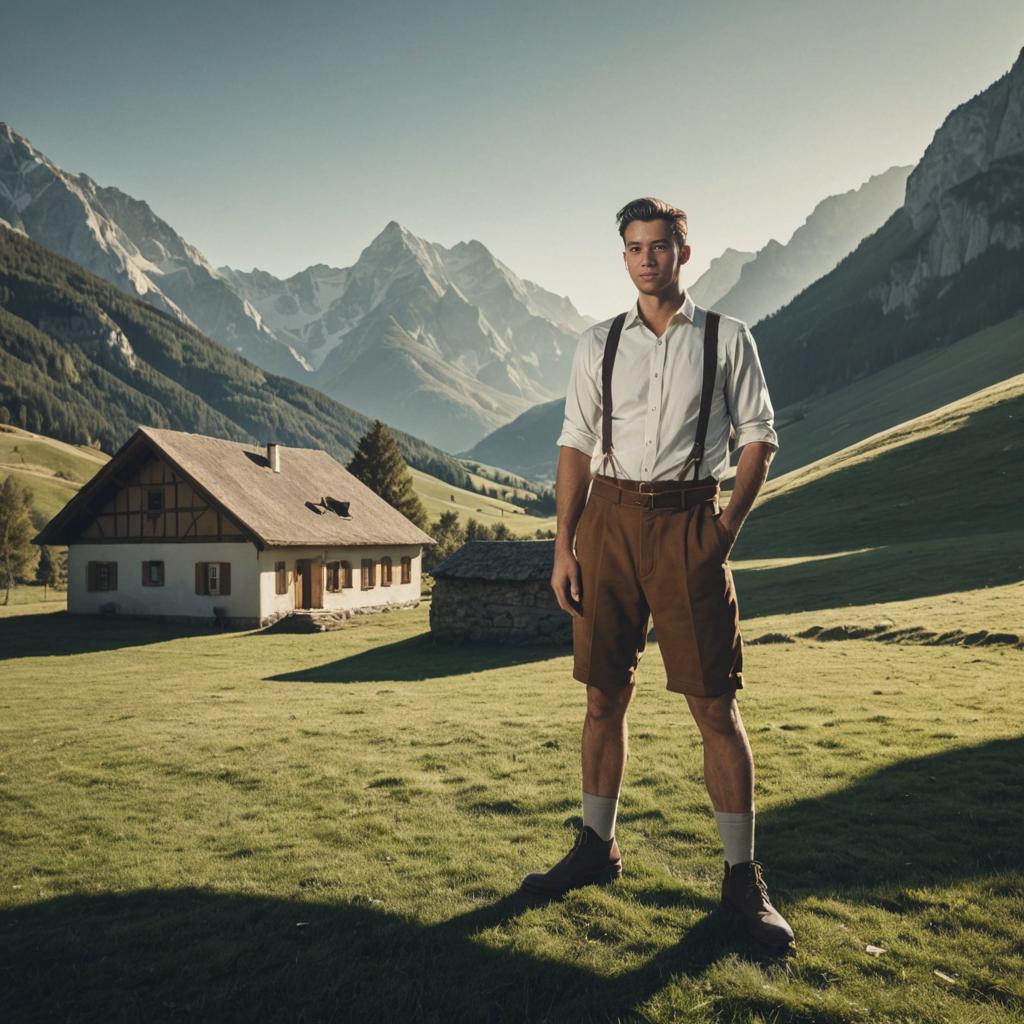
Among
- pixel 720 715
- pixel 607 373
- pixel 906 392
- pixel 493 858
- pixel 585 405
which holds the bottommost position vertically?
pixel 493 858

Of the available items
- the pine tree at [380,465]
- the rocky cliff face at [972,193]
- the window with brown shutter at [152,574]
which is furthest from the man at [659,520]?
the rocky cliff face at [972,193]

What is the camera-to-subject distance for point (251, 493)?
36.2 metres

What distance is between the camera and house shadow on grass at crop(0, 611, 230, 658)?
27391 mm

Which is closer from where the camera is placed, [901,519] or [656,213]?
[656,213]

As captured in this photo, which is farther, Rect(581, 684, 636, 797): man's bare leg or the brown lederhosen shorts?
Rect(581, 684, 636, 797): man's bare leg

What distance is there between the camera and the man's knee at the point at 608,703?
4508 millimetres

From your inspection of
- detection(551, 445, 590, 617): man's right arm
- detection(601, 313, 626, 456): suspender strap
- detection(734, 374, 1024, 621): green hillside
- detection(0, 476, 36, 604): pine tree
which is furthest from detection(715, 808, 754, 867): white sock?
detection(0, 476, 36, 604): pine tree

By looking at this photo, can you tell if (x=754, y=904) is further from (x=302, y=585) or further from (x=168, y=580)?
(x=168, y=580)

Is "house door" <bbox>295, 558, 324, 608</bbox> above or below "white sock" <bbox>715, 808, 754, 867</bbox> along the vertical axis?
above

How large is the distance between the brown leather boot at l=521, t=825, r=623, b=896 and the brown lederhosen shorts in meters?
0.96

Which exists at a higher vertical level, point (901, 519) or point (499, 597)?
point (901, 519)

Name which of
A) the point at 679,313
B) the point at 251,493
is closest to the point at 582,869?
the point at 679,313

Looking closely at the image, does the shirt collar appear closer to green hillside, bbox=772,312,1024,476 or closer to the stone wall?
the stone wall

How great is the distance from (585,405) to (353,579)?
3608cm
